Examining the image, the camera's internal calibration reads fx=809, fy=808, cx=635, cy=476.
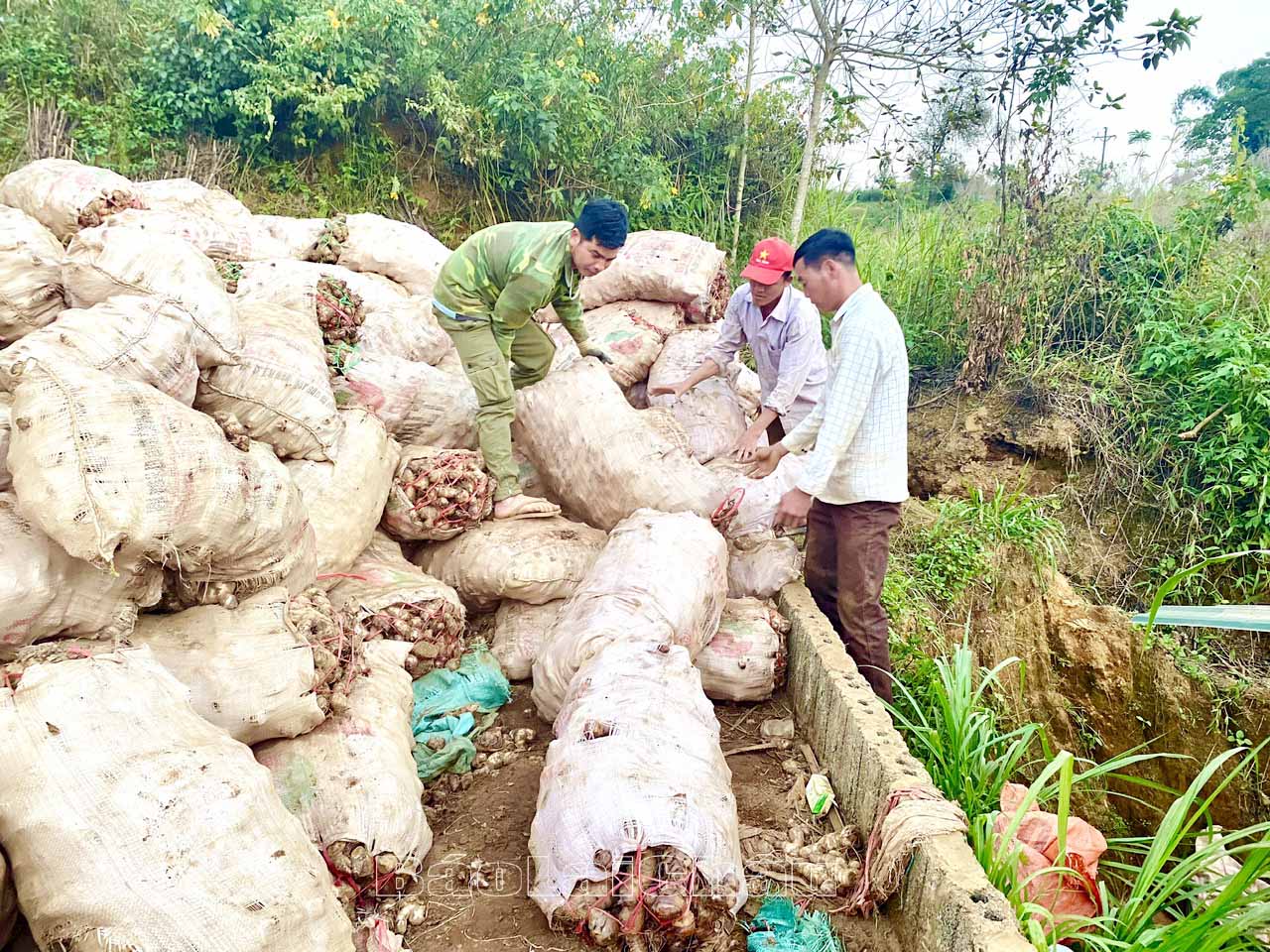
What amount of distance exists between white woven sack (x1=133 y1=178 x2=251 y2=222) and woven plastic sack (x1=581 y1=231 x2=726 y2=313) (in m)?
2.00

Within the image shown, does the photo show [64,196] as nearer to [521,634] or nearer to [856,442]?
[521,634]

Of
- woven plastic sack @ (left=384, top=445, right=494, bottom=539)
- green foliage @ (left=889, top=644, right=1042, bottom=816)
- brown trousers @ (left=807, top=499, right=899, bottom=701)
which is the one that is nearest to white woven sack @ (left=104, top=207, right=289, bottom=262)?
woven plastic sack @ (left=384, top=445, right=494, bottom=539)

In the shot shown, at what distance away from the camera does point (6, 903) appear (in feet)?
5.57

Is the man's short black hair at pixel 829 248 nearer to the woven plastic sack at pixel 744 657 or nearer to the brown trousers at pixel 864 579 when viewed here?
the brown trousers at pixel 864 579

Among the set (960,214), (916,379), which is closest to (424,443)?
(916,379)

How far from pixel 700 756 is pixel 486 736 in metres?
1.06

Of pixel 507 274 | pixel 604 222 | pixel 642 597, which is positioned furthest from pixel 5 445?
pixel 604 222

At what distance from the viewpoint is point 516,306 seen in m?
3.56

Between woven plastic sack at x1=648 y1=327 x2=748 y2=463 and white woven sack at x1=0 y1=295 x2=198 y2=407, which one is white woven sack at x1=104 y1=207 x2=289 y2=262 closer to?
white woven sack at x1=0 y1=295 x2=198 y2=407

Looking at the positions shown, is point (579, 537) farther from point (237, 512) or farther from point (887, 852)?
point (887, 852)

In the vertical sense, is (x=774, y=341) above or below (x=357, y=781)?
above

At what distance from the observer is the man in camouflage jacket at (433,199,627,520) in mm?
3504

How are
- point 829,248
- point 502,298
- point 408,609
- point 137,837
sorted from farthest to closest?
point 502,298
point 829,248
point 408,609
point 137,837

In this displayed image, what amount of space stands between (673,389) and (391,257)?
1880 mm
